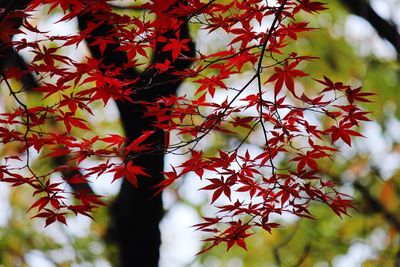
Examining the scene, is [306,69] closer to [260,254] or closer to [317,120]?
[317,120]

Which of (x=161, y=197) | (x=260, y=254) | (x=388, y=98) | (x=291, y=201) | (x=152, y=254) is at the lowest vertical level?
(x=291, y=201)

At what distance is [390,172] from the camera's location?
5.26m

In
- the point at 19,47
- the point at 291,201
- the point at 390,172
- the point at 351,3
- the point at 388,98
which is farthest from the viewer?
the point at 390,172

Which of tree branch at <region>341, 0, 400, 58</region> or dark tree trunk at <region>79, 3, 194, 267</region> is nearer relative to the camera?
dark tree trunk at <region>79, 3, 194, 267</region>

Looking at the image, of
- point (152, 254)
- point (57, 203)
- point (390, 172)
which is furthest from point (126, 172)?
point (390, 172)

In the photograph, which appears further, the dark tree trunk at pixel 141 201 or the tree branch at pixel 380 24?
the tree branch at pixel 380 24

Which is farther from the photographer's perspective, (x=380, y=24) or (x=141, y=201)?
(x=380, y=24)

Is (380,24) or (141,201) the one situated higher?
(380,24)

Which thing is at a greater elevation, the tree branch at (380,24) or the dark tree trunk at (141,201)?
the tree branch at (380,24)

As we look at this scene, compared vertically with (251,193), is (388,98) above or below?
above

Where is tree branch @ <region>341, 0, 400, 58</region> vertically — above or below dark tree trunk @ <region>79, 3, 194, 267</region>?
above

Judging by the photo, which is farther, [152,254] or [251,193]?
[152,254]

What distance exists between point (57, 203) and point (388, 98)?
3.86m

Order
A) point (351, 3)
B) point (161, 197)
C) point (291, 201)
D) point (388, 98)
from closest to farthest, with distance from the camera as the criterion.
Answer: point (291, 201) → point (161, 197) → point (351, 3) → point (388, 98)
